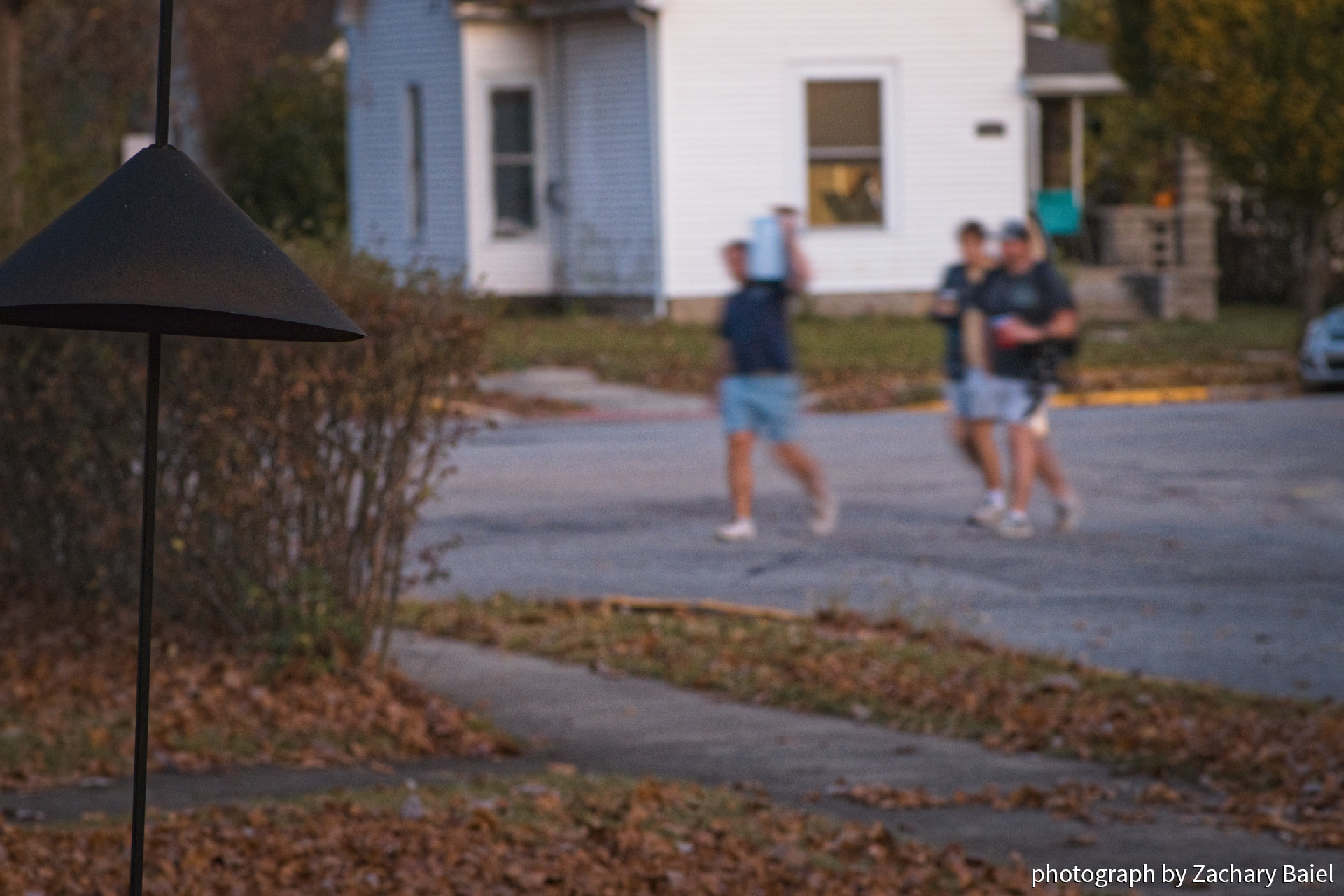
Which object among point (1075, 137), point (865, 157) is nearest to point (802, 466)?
point (865, 157)

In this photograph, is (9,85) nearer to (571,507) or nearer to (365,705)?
(571,507)

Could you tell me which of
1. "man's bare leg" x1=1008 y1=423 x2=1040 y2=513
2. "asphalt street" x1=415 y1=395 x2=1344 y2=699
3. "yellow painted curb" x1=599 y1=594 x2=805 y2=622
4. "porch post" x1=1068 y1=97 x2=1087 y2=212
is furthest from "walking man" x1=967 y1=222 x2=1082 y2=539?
"porch post" x1=1068 y1=97 x2=1087 y2=212

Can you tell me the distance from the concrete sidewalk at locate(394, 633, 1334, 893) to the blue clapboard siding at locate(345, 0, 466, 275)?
1799 cm

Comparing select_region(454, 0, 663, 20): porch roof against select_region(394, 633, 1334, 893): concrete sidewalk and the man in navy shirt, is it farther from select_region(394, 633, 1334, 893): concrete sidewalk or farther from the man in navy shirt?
select_region(394, 633, 1334, 893): concrete sidewalk

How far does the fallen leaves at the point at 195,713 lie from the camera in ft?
22.4

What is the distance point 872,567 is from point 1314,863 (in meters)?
5.14

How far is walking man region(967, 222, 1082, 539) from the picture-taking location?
1170 centimetres

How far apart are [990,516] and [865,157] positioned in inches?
567

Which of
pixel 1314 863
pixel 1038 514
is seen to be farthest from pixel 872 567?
pixel 1314 863

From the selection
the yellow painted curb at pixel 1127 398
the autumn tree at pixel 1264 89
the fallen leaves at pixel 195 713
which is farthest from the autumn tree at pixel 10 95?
the autumn tree at pixel 1264 89

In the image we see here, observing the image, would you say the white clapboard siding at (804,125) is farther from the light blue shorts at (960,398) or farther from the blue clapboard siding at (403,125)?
the light blue shorts at (960,398)

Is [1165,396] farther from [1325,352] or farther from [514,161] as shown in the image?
[514,161]

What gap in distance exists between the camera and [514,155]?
2658 cm

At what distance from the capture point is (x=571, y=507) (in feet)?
42.1
